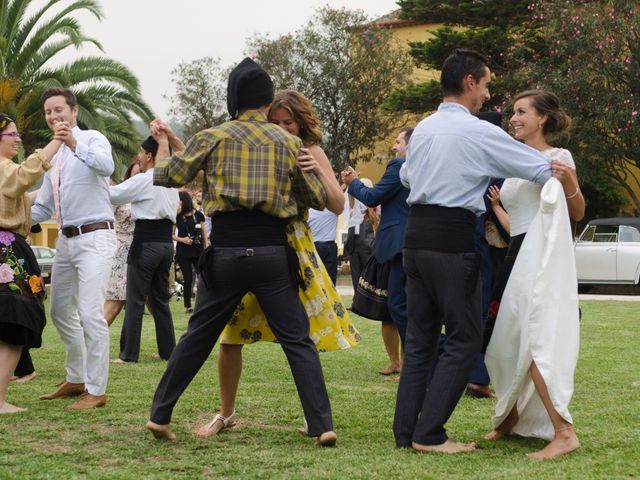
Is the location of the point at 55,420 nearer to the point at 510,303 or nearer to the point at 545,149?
the point at 510,303

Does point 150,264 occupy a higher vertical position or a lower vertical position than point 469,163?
lower

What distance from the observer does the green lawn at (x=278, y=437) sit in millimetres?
4672

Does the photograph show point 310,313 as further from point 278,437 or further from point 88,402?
point 88,402

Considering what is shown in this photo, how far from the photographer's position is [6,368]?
21.2 feet

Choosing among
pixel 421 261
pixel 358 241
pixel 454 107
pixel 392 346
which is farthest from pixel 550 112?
pixel 358 241

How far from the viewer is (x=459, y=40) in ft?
112

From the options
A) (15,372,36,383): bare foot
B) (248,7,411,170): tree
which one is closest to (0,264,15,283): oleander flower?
(15,372,36,383): bare foot

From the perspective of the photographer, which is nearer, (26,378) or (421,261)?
(421,261)

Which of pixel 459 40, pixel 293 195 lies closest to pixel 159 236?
pixel 293 195

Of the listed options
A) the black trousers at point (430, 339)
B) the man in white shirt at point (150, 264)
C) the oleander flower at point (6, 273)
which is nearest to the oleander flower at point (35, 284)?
the oleander flower at point (6, 273)

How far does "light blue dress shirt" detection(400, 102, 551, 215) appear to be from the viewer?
5035 mm

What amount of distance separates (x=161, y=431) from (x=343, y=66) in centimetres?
3495

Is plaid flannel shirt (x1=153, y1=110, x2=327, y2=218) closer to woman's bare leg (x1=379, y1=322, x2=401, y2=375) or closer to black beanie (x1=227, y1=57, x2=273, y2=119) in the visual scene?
black beanie (x1=227, y1=57, x2=273, y2=119)

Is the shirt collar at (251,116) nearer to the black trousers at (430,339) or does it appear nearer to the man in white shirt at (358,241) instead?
the black trousers at (430,339)
